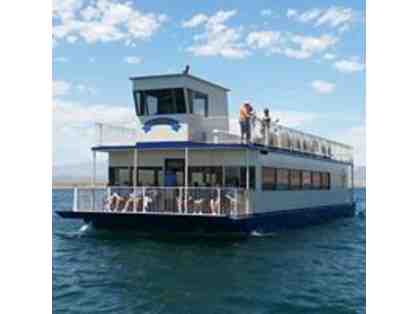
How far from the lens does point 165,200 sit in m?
14.4

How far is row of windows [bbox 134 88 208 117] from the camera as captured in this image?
1588 centimetres

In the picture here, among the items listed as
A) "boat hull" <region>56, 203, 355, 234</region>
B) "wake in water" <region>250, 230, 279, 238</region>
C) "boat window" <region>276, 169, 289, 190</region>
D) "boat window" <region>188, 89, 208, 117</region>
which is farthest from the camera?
"boat window" <region>276, 169, 289, 190</region>

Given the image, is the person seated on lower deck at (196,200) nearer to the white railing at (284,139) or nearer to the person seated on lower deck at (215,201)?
the person seated on lower deck at (215,201)

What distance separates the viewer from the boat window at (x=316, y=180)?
20.4m

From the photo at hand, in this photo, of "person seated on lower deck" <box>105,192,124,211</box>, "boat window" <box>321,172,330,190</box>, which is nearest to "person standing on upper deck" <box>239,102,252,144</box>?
"person seated on lower deck" <box>105,192,124,211</box>

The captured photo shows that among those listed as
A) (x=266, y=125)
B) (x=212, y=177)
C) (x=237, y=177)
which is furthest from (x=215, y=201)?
(x=266, y=125)

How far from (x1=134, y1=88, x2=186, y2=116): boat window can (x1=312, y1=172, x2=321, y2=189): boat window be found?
22.1 feet

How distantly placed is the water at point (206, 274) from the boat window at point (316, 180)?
5.22 meters

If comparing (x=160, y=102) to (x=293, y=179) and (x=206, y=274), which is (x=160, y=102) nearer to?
(x=293, y=179)


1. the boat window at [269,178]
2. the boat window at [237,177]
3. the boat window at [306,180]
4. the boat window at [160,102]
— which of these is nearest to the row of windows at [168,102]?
the boat window at [160,102]

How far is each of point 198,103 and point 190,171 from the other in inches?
77.2

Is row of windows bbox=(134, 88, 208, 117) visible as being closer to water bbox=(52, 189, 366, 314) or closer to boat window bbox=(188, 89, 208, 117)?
boat window bbox=(188, 89, 208, 117)
